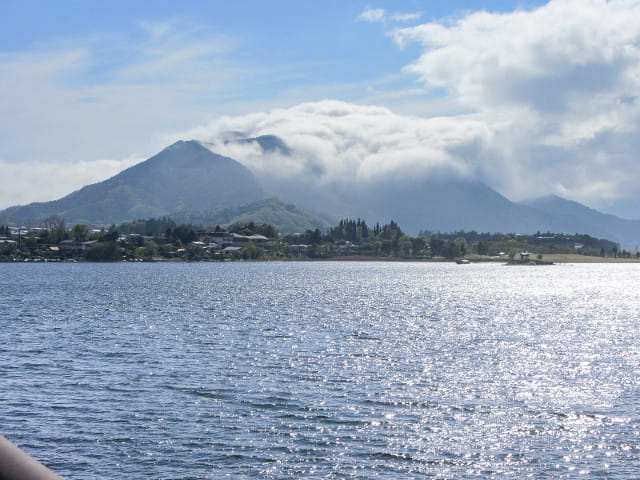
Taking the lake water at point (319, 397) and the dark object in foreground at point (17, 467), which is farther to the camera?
the lake water at point (319, 397)

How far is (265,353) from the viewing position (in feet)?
199

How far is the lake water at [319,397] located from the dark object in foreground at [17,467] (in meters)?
27.1

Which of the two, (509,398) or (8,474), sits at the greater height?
(8,474)

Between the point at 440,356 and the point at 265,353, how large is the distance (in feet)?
56.7

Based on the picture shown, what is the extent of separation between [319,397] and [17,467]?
→ 40.6m

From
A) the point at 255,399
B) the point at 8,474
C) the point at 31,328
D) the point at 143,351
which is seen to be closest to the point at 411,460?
the point at 255,399

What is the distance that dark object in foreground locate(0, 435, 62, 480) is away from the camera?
3568mm

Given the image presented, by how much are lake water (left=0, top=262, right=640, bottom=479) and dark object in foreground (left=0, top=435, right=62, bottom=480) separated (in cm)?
2706

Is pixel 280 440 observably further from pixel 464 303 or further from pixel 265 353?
pixel 464 303

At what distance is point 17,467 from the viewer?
3.66m

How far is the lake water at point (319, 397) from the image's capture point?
3123 cm

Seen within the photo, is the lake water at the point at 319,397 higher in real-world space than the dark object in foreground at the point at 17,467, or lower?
lower

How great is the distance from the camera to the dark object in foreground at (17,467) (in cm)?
357

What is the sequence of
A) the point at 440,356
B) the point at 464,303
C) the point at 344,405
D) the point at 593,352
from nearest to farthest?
the point at 344,405
the point at 440,356
the point at 593,352
the point at 464,303
